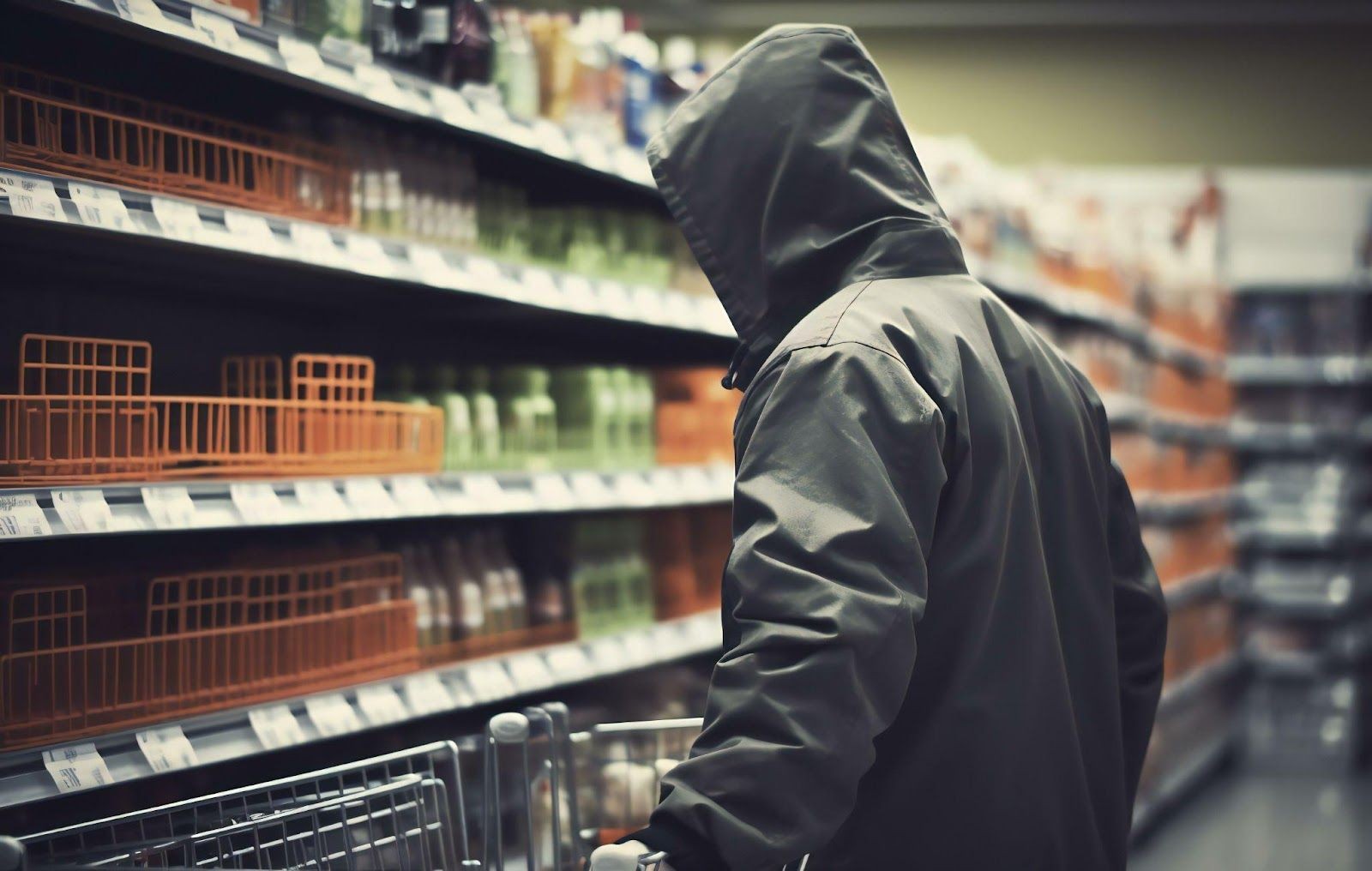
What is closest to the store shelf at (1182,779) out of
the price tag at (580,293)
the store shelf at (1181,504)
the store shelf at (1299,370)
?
the store shelf at (1181,504)

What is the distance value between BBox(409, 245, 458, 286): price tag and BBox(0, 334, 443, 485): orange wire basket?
231 mm

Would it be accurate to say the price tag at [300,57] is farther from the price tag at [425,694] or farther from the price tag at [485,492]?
the price tag at [425,694]

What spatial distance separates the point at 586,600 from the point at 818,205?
1.91 m

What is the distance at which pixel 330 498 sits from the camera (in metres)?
2.48

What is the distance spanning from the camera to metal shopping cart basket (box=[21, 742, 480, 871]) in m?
1.73

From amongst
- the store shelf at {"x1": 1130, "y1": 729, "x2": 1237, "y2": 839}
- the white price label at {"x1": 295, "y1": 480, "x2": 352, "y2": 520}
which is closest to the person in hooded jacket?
the white price label at {"x1": 295, "y1": 480, "x2": 352, "y2": 520}

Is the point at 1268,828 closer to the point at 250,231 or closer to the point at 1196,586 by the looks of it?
the point at 1196,586

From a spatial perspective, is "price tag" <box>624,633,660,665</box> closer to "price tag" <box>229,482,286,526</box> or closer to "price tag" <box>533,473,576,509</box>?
"price tag" <box>533,473,576,509</box>

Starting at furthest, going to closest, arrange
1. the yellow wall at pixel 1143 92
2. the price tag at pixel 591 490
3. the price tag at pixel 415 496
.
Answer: the yellow wall at pixel 1143 92 < the price tag at pixel 591 490 < the price tag at pixel 415 496

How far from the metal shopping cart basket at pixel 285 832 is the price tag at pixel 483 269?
1089 millimetres


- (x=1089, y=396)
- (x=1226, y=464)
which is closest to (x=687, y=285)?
(x=1089, y=396)

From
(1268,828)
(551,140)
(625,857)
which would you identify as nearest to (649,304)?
(551,140)

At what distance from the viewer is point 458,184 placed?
10.0 feet

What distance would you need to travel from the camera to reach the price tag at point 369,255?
2582 millimetres
